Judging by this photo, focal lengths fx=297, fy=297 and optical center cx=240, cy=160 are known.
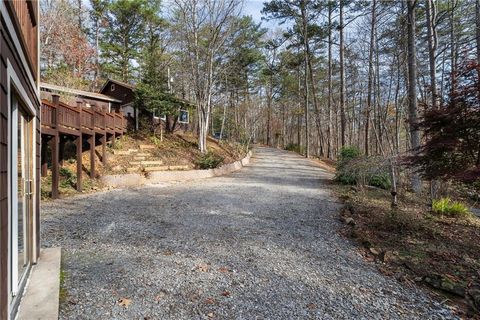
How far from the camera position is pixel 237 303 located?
10.0 ft

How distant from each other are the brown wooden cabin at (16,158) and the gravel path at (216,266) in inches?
22.8

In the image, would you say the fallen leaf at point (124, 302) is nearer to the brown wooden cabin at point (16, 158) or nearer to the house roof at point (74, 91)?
the brown wooden cabin at point (16, 158)

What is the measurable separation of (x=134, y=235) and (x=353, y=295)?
3570mm

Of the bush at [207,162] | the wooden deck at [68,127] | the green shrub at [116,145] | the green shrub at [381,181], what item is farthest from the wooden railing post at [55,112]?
the green shrub at [381,181]

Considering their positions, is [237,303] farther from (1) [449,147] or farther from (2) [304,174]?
(2) [304,174]

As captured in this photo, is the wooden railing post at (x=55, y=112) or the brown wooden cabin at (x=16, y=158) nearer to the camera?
the brown wooden cabin at (x=16, y=158)

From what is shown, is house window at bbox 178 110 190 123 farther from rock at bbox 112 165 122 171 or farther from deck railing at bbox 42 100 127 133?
rock at bbox 112 165 122 171

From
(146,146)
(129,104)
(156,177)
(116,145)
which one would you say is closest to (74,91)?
(129,104)

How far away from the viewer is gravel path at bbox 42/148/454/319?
2.97 meters

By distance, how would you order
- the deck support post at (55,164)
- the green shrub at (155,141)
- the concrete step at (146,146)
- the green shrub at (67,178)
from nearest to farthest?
the deck support post at (55,164), the green shrub at (67,178), the concrete step at (146,146), the green shrub at (155,141)

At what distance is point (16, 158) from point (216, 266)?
256 cm

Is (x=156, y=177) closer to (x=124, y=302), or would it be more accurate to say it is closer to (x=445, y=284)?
(x=124, y=302)

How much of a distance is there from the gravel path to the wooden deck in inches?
66.3

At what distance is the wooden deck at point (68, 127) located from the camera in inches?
311
